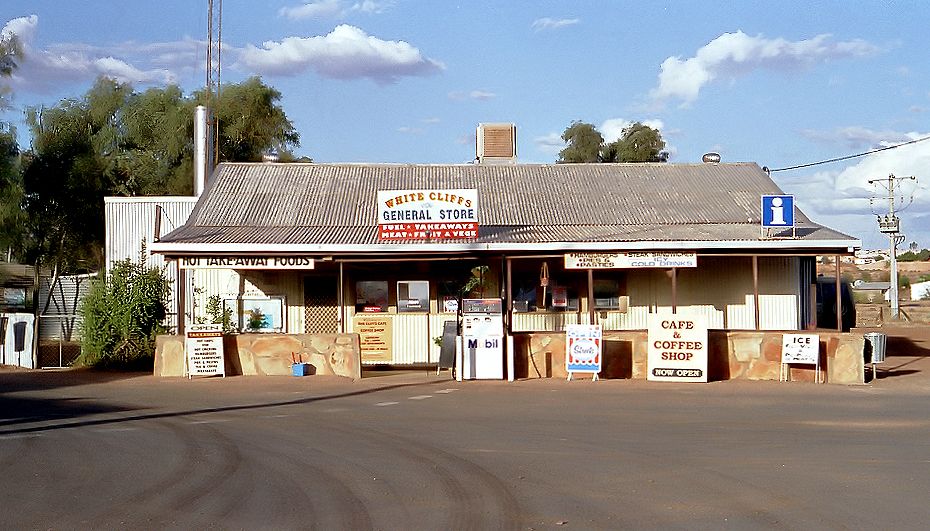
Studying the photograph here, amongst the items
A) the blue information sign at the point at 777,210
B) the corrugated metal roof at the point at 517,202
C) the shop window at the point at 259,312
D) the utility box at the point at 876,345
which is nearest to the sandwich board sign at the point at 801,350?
the utility box at the point at 876,345

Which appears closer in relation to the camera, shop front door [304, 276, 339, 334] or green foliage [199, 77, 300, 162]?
shop front door [304, 276, 339, 334]

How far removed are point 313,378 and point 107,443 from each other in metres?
9.34

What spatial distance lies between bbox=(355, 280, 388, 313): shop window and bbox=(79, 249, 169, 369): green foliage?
4.86 meters

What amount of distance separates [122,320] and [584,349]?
11478 millimetres

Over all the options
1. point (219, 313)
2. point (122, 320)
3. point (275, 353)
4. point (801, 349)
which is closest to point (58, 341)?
point (122, 320)

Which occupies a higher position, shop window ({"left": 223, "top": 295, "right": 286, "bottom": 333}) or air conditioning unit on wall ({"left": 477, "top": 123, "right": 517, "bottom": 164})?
air conditioning unit on wall ({"left": 477, "top": 123, "right": 517, "bottom": 164})

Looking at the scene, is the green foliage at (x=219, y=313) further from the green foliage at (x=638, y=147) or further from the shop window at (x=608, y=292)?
the green foliage at (x=638, y=147)

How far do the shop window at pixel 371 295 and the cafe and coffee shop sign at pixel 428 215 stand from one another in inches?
112

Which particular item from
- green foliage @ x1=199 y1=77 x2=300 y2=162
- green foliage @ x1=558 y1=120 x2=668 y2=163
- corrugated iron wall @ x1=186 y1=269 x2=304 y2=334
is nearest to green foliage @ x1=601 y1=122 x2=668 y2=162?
green foliage @ x1=558 y1=120 x2=668 y2=163

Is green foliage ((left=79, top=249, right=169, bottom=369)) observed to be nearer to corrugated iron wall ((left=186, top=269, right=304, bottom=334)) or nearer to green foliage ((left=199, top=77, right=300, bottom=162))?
corrugated iron wall ((left=186, top=269, right=304, bottom=334))

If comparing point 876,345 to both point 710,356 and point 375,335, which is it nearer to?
point 710,356

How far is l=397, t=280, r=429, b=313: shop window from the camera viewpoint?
85.0 ft

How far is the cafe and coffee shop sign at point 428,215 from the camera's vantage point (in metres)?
23.4

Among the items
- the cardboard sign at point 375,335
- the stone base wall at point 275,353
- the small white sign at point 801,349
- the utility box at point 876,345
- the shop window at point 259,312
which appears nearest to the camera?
the small white sign at point 801,349
